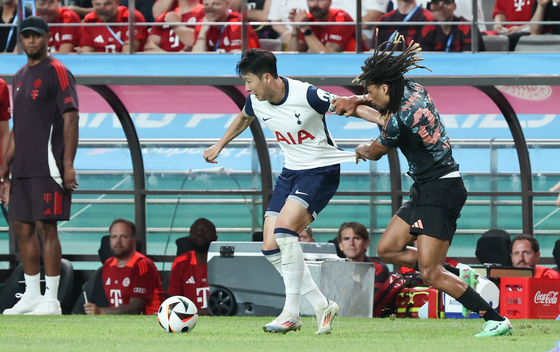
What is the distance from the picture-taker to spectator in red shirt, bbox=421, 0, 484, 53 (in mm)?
9742

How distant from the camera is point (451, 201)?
17.5 feet

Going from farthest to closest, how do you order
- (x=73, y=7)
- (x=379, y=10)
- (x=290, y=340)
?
(x=73, y=7) < (x=379, y=10) < (x=290, y=340)

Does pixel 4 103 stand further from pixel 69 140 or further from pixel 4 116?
pixel 69 140

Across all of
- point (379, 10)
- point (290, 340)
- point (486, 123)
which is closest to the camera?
point (290, 340)

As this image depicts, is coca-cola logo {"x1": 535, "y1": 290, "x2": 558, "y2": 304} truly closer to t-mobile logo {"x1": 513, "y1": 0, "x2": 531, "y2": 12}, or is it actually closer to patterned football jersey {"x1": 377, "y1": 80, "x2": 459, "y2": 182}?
patterned football jersey {"x1": 377, "y1": 80, "x2": 459, "y2": 182}

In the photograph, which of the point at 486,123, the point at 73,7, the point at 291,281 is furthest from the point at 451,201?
the point at 486,123

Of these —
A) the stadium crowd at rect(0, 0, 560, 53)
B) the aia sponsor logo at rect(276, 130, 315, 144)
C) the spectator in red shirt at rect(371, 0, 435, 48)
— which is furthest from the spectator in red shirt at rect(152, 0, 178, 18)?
the aia sponsor logo at rect(276, 130, 315, 144)

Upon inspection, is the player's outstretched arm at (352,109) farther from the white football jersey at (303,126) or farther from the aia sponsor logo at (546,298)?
the aia sponsor logo at (546,298)

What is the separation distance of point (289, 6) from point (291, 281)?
5574 mm

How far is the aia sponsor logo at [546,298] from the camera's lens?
25.7 feet

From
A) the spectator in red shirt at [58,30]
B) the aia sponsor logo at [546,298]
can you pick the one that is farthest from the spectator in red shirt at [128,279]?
the aia sponsor logo at [546,298]

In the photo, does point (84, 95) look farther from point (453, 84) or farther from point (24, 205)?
point (453, 84)

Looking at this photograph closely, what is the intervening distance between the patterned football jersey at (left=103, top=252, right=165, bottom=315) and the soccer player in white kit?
3.24 meters

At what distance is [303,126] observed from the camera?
226 inches
